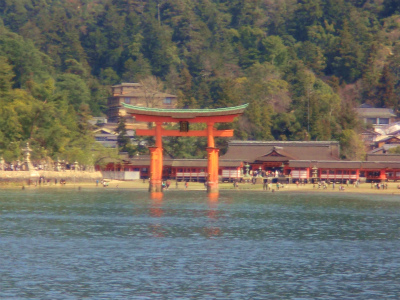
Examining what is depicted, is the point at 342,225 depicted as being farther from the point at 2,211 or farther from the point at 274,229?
the point at 2,211

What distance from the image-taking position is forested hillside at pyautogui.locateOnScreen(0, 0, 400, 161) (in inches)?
3920

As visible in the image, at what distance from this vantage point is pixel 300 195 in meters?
73.1

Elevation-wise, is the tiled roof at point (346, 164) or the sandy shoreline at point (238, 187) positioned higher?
the tiled roof at point (346, 164)

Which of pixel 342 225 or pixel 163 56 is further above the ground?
pixel 163 56

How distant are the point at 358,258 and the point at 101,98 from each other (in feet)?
341

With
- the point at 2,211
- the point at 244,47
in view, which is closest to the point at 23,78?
the point at 244,47

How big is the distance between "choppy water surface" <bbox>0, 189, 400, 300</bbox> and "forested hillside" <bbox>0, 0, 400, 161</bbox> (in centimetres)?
3333

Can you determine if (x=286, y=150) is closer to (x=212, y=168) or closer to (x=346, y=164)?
(x=346, y=164)

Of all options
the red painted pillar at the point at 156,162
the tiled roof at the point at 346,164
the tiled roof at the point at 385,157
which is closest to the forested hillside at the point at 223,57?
the tiled roof at the point at 385,157

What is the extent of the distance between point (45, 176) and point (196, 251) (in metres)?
44.9

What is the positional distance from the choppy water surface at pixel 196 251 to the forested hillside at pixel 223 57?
109 ft

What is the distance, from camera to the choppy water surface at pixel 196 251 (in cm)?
2645

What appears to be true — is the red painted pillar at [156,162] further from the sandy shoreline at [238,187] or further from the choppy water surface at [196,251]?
the choppy water surface at [196,251]

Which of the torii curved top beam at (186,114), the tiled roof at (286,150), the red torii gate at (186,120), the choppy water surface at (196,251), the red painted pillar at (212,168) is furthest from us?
the tiled roof at (286,150)
